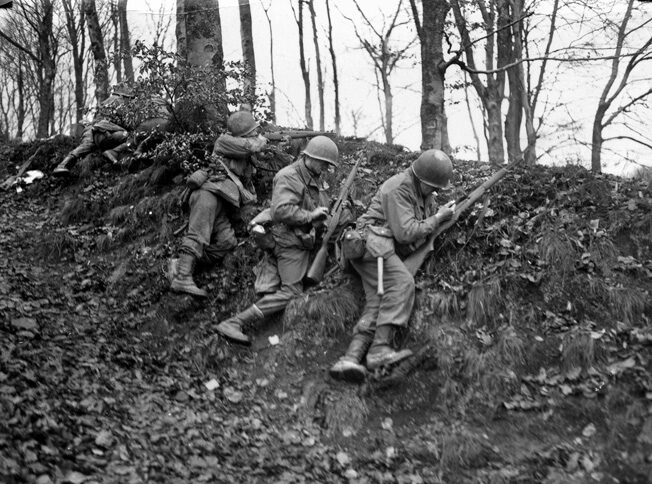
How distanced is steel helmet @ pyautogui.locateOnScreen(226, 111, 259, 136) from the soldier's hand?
2082 mm

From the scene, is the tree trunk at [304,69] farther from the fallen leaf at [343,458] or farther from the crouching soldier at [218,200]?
the fallen leaf at [343,458]

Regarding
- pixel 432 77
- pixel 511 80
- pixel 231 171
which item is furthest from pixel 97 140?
pixel 511 80

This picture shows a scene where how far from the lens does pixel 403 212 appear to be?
6.89 m

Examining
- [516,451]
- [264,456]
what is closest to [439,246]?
[516,451]

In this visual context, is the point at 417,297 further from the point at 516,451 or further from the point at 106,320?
the point at 106,320

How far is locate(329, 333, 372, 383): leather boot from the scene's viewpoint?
633 centimetres

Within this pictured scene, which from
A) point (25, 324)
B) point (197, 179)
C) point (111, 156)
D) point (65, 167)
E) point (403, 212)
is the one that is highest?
point (111, 156)

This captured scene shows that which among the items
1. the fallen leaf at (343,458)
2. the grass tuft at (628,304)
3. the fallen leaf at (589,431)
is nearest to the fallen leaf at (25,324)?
the fallen leaf at (343,458)

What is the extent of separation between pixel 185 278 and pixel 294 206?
5.86 feet

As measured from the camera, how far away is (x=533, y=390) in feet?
19.6

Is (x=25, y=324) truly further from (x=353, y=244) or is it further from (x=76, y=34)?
(x=76, y=34)

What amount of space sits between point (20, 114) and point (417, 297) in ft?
88.9

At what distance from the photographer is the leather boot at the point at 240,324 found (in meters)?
7.19

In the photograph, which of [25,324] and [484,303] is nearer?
[484,303]
